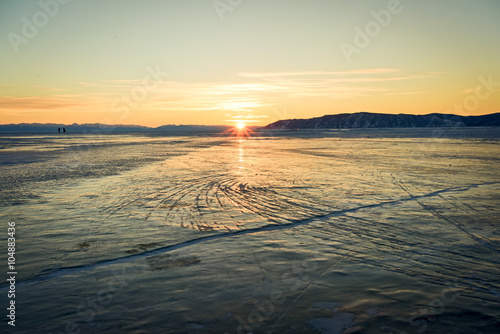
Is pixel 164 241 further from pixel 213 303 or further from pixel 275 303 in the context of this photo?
pixel 275 303

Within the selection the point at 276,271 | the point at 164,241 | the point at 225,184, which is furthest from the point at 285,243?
the point at 225,184

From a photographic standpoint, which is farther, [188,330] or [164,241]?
[164,241]

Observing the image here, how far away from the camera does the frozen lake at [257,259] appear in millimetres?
4336

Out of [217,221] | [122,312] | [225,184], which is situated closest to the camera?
[122,312]

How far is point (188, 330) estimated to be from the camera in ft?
13.4

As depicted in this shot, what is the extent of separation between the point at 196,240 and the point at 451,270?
521cm

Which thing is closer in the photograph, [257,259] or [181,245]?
[257,259]

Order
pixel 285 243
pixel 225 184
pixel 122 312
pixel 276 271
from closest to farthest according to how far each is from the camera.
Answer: pixel 122 312
pixel 276 271
pixel 285 243
pixel 225 184

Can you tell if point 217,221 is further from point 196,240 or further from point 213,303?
point 213,303

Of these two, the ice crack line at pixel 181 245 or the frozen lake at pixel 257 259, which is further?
the ice crack line at pixel 181 245

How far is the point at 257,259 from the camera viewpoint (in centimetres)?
632

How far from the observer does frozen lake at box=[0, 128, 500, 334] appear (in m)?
4.34

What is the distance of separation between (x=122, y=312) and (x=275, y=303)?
2229mm

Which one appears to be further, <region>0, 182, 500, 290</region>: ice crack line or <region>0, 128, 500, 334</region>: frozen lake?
<region>0, 182, 500, 290</region>: ice crack line
